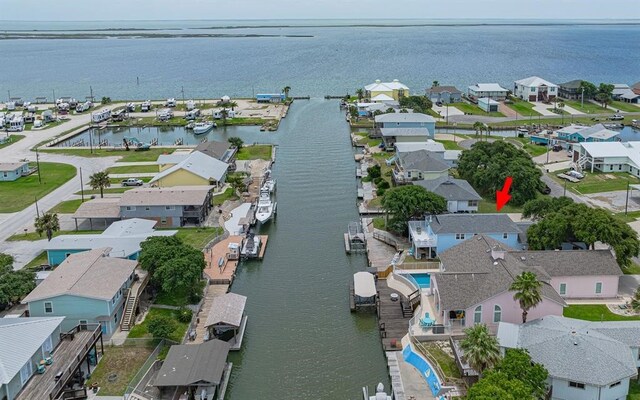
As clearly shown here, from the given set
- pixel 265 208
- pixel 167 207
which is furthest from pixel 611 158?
pixel 167 207

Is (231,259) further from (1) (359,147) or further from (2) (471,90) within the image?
(2) (471,90)

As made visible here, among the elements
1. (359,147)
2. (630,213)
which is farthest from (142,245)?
(359,147)

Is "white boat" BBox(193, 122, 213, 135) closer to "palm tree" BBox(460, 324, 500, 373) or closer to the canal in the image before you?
the canal

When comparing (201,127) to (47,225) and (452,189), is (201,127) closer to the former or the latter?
(47,225)

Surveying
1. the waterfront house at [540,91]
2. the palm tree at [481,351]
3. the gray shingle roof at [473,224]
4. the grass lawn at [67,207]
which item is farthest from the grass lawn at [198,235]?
the waterfront house at [540,91]

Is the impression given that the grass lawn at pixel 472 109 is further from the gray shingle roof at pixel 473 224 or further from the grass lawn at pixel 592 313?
the grass lawn at pixel 592 313

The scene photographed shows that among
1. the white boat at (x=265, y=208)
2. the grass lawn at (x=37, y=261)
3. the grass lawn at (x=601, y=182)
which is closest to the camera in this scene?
the grass lawn at (x=37, y=261)

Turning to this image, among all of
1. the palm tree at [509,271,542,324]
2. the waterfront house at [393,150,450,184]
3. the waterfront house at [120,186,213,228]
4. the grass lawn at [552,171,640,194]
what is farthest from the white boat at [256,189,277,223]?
the grass lawn at [552,171,640,194]
